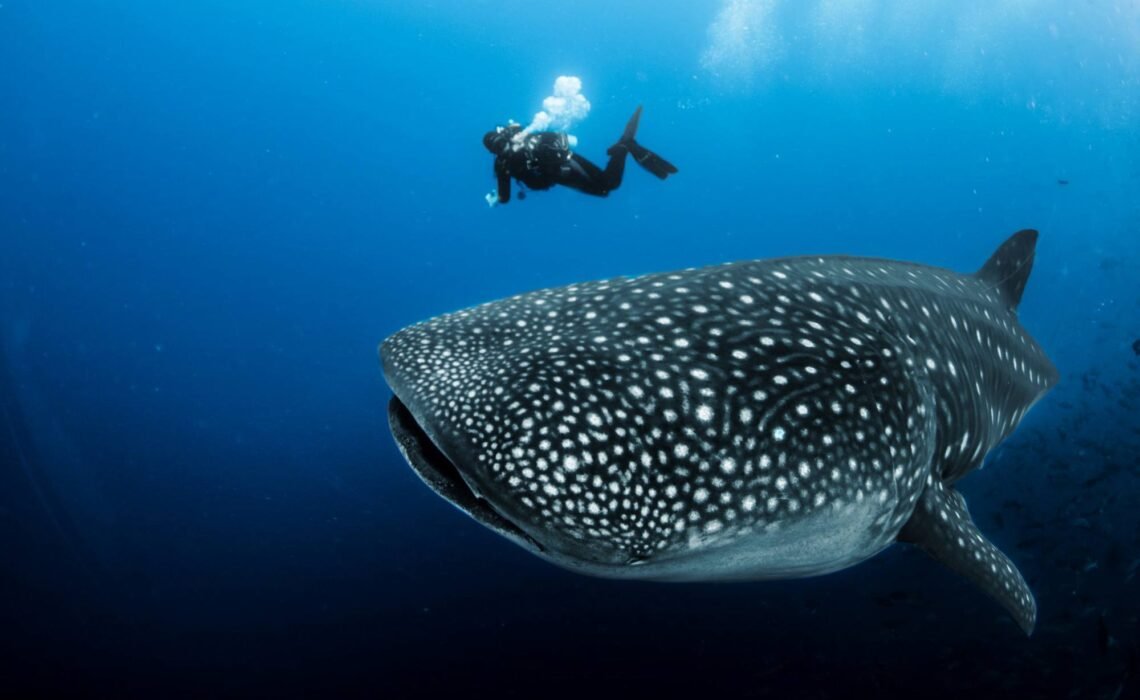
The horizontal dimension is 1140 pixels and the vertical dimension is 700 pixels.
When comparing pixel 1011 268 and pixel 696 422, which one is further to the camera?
pixel 1011 268

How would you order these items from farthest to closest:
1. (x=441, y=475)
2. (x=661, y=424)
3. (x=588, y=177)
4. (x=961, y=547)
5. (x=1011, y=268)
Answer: (x=588, y=177), (x=1011, y=268), (x=961, y=547), (x=441, y=475), (x=661, y=424)

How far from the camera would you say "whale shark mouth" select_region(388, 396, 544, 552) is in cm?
230

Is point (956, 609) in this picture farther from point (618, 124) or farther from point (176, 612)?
point (618, 124)

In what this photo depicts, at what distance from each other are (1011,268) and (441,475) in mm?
5403

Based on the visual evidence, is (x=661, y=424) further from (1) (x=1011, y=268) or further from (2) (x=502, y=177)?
(2) (x=502, y=177)

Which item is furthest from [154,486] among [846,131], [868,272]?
[846,131]

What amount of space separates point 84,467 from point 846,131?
38534 mm

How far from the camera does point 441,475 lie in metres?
2.45

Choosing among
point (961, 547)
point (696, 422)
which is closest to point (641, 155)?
point (961, 547)

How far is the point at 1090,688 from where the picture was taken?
8.19 m

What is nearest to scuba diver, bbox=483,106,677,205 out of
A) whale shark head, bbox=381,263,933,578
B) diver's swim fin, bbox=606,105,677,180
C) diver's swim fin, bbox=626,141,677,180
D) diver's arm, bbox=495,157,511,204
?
diver's arm, bbox=495,157,511,204

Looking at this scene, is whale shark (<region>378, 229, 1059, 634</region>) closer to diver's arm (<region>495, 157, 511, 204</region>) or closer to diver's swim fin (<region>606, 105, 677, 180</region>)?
diver's arm (<region>495, 157, 511, 204</region>)

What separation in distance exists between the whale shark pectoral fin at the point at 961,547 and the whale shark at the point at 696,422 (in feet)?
0.04

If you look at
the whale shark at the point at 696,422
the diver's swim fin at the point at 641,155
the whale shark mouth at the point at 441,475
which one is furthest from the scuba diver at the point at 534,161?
the whale shark mouth at the point at 441,475
